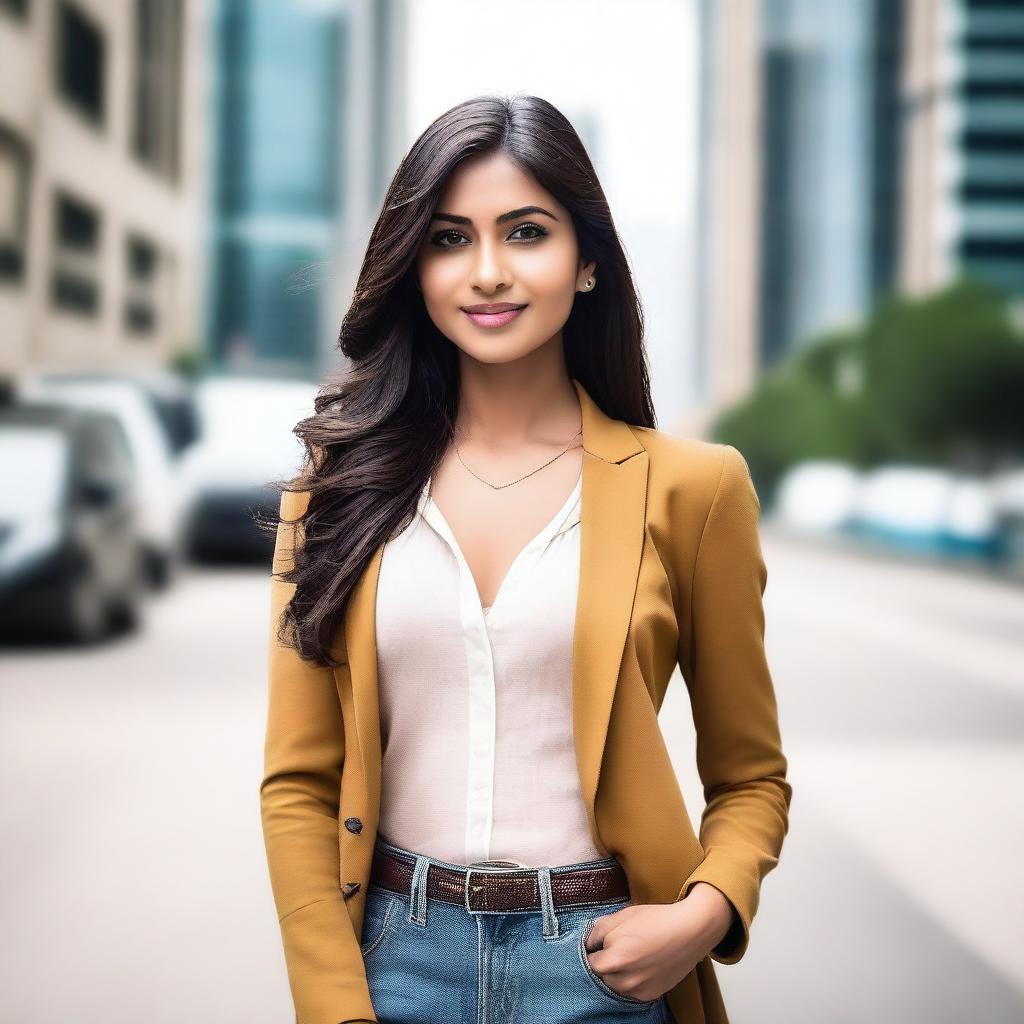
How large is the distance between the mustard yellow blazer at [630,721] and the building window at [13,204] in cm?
1914

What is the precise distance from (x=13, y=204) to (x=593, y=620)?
20.3 meters

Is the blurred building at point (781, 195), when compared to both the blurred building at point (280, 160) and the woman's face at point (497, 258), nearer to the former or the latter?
the blurred building at point (280, 160)

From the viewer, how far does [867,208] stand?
72.6 metres

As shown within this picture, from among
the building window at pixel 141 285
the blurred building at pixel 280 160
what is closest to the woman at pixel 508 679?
the building window at pixel 141 285

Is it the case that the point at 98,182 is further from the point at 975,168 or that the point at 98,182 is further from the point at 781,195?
the point at 975,168

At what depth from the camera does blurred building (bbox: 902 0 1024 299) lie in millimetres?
71500

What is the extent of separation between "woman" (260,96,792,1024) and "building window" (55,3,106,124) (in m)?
22.8

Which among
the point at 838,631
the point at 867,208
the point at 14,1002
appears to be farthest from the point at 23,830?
the point at 867,208

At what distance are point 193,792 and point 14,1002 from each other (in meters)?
1.98

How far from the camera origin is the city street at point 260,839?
12.3ft

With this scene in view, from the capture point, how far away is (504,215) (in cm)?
169

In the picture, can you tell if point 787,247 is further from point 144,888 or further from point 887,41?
point 144,888

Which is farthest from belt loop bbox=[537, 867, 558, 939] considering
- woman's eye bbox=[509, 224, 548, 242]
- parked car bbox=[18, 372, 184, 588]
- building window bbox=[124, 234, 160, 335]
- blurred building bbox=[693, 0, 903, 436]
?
blurred building bbox=[693, 0, 903, 436]

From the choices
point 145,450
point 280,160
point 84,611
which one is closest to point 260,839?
point 84,611
